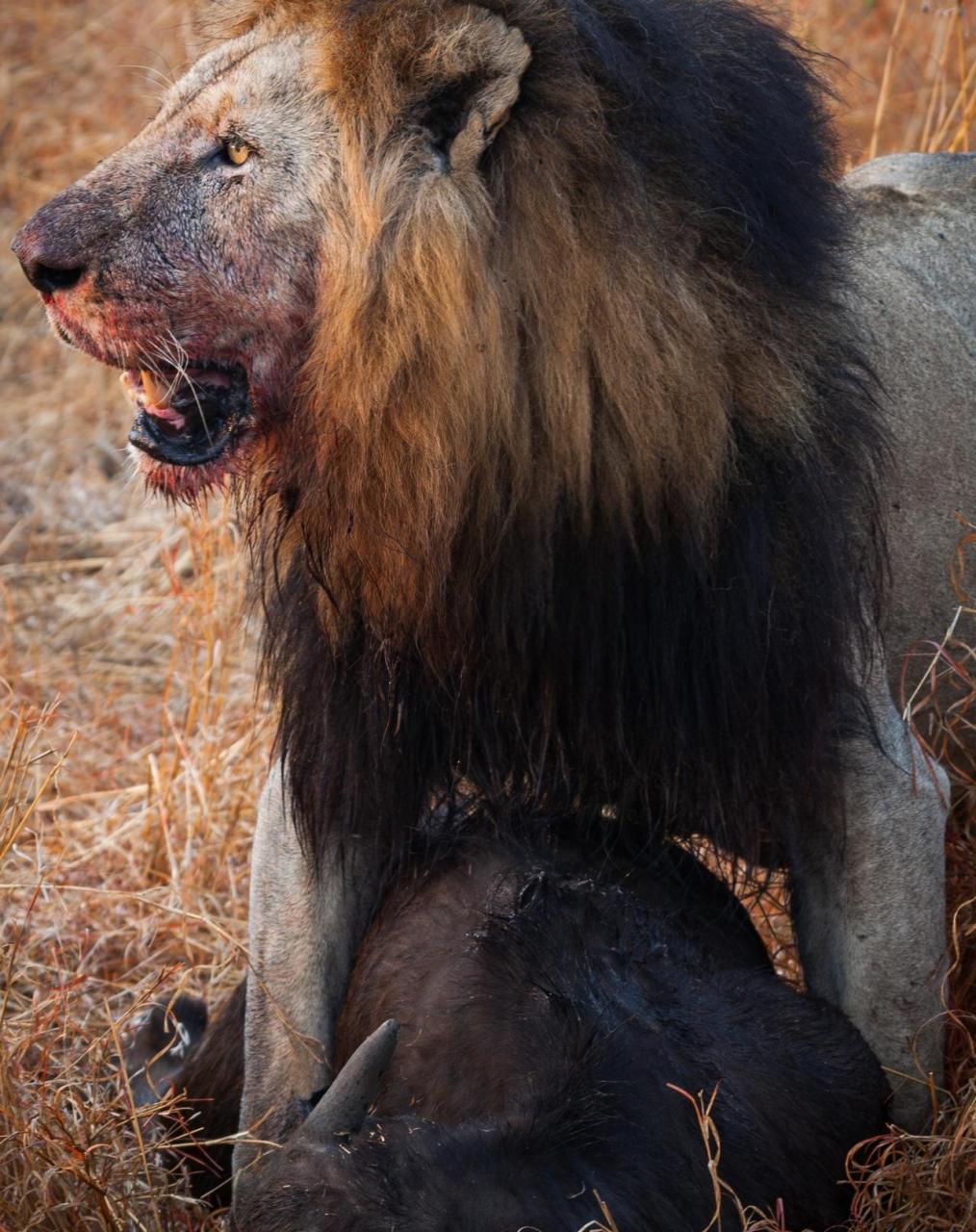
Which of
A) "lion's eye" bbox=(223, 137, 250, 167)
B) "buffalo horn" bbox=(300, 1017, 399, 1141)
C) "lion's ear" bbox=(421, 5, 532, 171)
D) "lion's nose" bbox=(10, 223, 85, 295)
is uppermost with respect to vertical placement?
"lion's ear" bbox=(421, 5, 532, 171)

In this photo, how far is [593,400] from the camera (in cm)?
238

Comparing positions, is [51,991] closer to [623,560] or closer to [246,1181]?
[246,1181]

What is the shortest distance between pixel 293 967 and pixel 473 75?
1.41 meters

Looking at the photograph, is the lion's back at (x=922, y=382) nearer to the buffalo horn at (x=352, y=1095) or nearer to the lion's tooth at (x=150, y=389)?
the lion's tooth at (x=150, y=389)

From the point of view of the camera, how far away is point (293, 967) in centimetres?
281

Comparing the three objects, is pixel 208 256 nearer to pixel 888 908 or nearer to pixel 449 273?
pixel 449 273

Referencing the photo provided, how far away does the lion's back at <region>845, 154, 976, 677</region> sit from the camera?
307 cm

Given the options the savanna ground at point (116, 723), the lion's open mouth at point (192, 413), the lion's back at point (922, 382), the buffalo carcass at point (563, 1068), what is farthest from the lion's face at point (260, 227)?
the lion's back at point (922, 382)

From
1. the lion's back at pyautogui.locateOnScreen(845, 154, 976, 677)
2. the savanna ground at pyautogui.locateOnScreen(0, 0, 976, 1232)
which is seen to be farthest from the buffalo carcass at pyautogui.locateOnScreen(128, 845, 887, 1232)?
the lion's back at pyautogui.locateOnScreen(845, 154, 976, 677)

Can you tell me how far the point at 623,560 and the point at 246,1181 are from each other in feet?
3.58

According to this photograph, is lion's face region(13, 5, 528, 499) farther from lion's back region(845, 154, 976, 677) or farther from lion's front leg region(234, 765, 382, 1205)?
lion's back region(845, 154, 976, 677)

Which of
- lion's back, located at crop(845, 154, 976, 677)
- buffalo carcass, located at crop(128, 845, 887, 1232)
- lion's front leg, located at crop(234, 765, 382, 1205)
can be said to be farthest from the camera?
lion's back, located at crop(845, 154, 976, 677)

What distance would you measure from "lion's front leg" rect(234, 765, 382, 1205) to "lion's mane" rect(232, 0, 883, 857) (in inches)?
7.4

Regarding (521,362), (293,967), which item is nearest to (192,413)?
(521,362)
